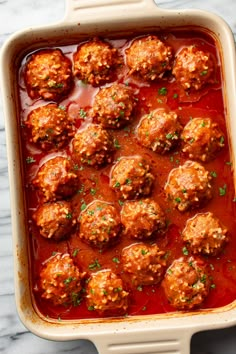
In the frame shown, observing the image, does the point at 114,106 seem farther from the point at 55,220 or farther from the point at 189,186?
the point at 55,220

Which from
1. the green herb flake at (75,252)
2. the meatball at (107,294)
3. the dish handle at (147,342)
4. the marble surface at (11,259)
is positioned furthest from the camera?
the marble surface at (11,259)

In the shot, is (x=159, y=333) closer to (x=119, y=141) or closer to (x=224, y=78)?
(x=119, y=141)

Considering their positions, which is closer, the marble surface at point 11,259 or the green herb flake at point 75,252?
the green herb flake at point 75,252

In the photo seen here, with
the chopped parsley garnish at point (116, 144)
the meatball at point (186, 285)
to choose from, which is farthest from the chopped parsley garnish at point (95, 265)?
the chopped parsley garnish at point (116, 144)

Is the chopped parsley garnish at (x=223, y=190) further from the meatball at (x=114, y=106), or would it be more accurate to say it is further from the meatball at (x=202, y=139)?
the meatball at (x=114, y=106)

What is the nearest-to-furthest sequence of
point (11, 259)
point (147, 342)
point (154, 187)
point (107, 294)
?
point (147, 342), point (107, 294), point (154, 187), point (11, 259)

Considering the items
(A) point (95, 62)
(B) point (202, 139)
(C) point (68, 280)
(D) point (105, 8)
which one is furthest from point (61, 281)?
(D) point (105, 8)

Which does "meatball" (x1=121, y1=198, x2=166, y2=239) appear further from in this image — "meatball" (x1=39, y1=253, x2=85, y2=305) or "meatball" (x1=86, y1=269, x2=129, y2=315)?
"meatball" (x1=39, y1=253, x2=85, y2=305)
